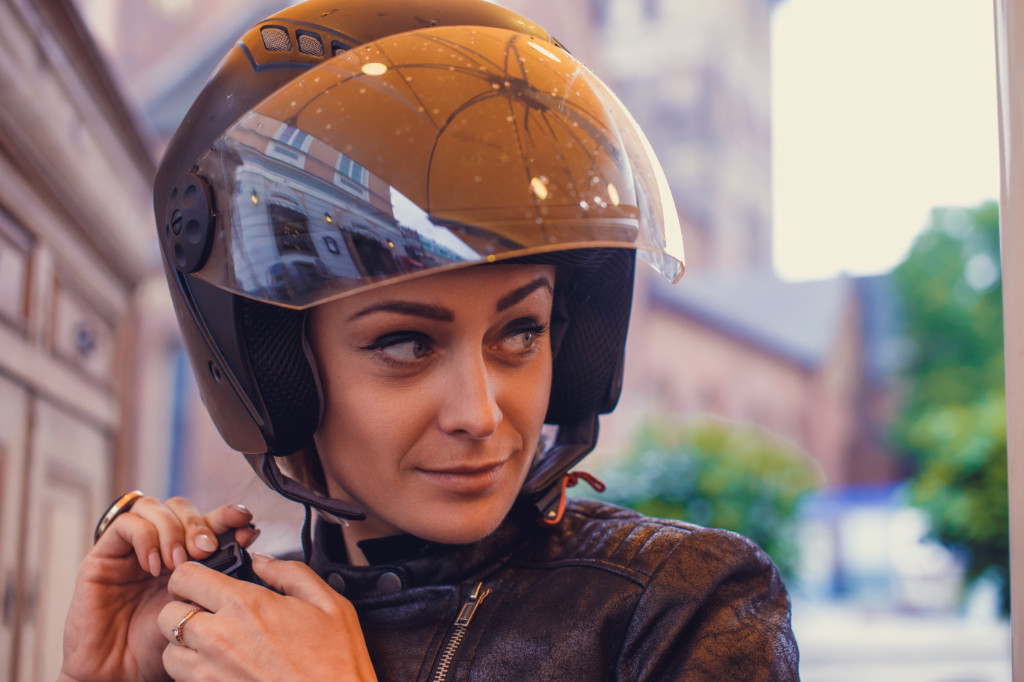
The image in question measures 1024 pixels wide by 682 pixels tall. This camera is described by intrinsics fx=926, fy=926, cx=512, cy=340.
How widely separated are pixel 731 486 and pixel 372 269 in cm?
518

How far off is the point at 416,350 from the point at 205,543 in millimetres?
312

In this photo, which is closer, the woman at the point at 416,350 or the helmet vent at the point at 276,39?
the woman at the point at 416,350

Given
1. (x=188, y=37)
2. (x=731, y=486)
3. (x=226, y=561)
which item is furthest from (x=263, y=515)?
(x=188, y=37)

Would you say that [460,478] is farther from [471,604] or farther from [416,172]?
[416,172]

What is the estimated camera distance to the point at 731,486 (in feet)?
18.4

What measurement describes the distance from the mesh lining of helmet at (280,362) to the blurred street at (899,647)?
20.0ft

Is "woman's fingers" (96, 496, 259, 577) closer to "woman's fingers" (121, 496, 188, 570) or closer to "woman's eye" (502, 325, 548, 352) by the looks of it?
"woman's fingers" (121, 496, 188, 570)

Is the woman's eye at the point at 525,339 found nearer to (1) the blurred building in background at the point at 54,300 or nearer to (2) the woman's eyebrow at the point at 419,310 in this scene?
(2) the woman's eyebrow at the point at 419,310

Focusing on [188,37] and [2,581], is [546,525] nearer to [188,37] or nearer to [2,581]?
[2,581]

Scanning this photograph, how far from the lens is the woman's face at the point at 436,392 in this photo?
2.48 ft

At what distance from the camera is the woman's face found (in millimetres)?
757

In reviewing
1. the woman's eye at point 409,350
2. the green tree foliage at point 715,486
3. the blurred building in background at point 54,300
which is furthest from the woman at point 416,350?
the green tree foliage at point 715,486

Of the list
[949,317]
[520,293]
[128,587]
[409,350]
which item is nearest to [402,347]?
[409,350]

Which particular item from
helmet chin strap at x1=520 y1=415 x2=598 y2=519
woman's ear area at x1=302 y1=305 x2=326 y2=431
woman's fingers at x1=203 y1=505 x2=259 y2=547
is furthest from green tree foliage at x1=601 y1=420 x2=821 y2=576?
woman's ear area at x1=302 y1=305 x2=326 y2=431
